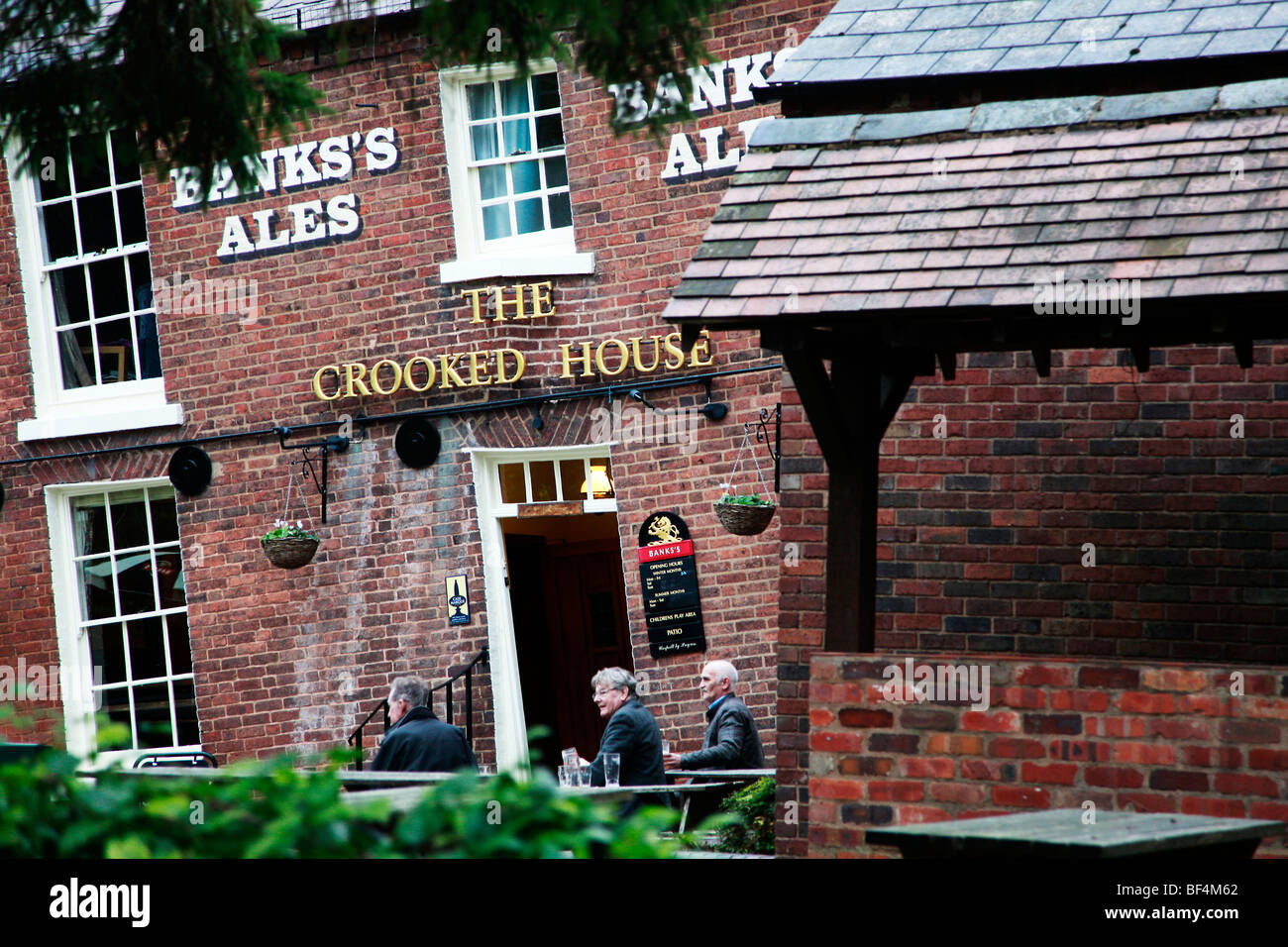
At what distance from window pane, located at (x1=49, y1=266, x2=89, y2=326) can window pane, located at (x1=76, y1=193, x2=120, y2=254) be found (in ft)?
0.78

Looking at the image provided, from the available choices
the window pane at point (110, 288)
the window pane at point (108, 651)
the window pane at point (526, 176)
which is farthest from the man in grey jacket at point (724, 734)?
the window pane at point (110, 288)

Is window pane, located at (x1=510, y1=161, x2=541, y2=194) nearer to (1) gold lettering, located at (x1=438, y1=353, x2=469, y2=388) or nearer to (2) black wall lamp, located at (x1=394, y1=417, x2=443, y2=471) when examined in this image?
(1) gold lettering, located at (x1=438, y1=353, x2=469, y2=388)

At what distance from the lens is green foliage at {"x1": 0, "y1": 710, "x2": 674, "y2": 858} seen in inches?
91.9

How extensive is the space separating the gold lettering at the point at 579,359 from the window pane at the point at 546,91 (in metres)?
1.80

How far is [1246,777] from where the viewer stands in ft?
17.0

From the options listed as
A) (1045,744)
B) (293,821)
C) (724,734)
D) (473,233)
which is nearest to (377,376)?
(473,233)

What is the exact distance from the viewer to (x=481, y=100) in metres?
11.0

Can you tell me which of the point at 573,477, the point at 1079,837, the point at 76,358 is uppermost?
the point at 76,358

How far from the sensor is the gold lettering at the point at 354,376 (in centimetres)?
1089

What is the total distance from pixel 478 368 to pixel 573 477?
102 cm

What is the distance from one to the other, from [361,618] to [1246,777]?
7018 millimetres

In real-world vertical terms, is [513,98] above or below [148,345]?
above

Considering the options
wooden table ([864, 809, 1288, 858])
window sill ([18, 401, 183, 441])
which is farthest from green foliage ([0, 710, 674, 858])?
window sill ([18, 401, 183, 441])

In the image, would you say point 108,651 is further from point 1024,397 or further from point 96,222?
point 1024,397
